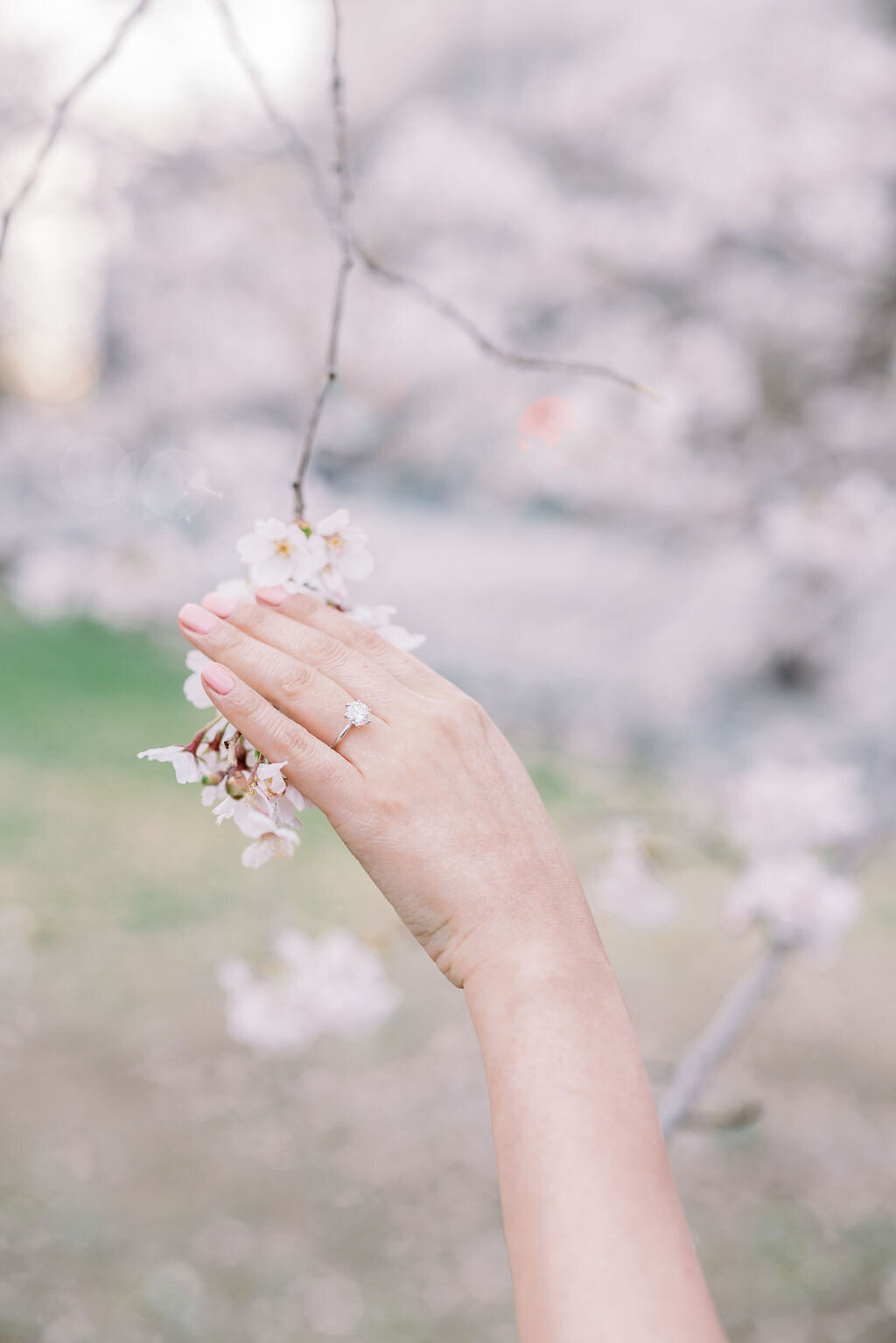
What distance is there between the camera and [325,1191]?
7.45 ft

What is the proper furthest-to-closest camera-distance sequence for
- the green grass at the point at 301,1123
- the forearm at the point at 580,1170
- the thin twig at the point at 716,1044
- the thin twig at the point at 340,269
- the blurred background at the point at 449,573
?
the blurred background at the point at 449,573, the green grass at the point at 301,1123, the thin twig at the point at 716,1044, the thin twig at the point at 340,269, the forearm at the point at 580,1170

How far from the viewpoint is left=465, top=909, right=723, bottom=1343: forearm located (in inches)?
18.9

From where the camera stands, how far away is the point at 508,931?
628mm

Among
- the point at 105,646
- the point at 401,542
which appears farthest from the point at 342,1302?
the point at 105,646

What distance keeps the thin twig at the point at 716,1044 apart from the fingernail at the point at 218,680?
41.4 inches

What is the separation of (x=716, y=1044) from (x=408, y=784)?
3.35 feet

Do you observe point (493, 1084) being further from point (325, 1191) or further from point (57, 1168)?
point (57, 1168)

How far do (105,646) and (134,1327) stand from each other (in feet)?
14.9

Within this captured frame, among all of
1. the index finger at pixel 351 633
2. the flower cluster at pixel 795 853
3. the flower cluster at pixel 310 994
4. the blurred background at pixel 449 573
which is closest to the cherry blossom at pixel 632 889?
the blurred background at pixel 449 573

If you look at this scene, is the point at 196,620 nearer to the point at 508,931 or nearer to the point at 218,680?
the point at 218,680

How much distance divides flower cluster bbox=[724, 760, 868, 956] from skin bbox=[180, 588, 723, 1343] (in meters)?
1.01

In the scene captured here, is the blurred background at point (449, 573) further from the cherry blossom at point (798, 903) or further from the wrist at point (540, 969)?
the wrist at point (540, 969)

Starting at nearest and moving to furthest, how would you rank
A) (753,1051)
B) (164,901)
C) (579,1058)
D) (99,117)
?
(579,1058) → (753,1051) → (164,901) → (99,117)

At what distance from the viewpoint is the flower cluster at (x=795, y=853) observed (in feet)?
5.08
